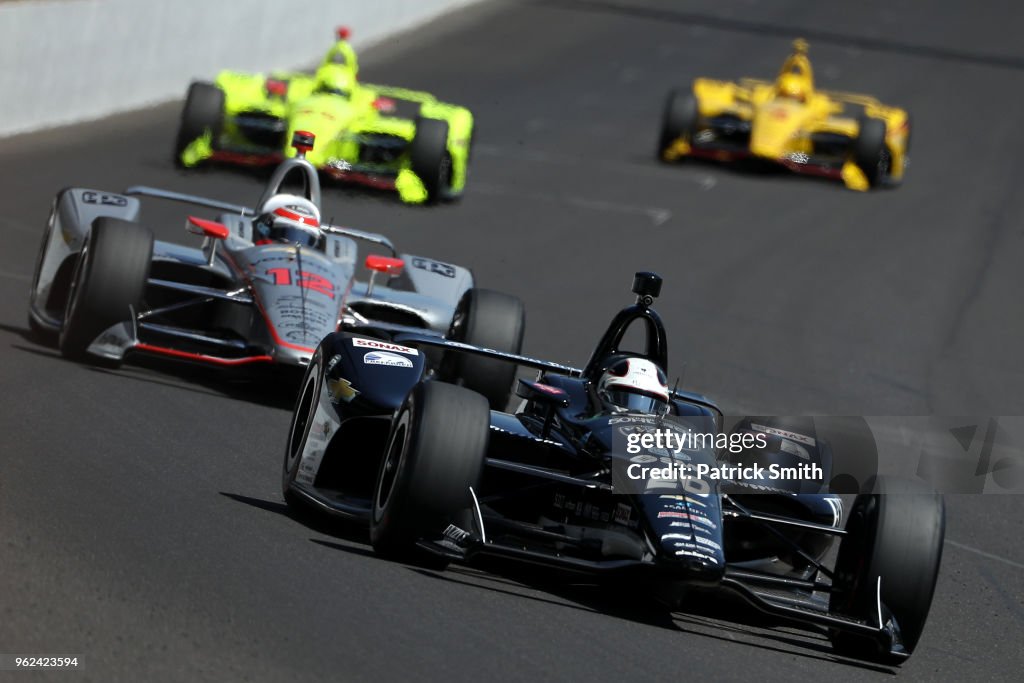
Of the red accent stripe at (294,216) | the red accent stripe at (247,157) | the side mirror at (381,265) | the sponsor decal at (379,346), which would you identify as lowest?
the sponsor decal at (379,346)

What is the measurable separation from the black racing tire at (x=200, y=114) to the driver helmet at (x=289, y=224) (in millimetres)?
7953

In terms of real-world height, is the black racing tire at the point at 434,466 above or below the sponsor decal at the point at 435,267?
below

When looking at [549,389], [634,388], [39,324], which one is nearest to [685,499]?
[634,388]

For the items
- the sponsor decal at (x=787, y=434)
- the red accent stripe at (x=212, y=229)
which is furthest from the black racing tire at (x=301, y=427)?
the red accent stripe at (x=212, y=229)

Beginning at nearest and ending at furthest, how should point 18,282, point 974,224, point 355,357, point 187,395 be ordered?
1. point 355,357
2. point 187,395
3. point 18,282
4. point 974,224

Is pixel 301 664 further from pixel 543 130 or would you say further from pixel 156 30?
pixel 543 130

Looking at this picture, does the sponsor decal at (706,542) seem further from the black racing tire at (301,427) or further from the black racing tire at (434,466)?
the black racing tire at (301,427)

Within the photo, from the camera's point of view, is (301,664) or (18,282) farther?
(18,282)

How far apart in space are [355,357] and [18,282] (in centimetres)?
640

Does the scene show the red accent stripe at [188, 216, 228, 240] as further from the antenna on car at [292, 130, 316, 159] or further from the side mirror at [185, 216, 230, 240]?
the antenna on car at [292, 130, 316, 159]

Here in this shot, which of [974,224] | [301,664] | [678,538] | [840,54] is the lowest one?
[301,664]

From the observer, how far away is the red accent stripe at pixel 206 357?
11125 millimetres

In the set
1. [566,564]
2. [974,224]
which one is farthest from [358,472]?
[974,224]

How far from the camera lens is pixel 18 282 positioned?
47.2ft
